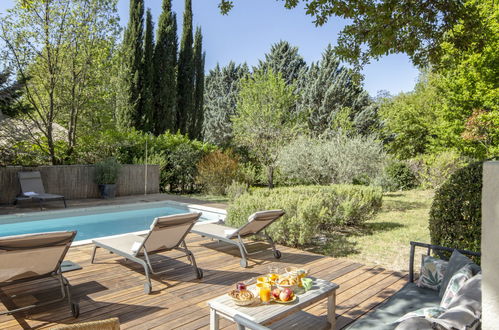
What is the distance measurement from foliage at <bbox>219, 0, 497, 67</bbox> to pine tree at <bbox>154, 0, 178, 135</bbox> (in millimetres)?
14985

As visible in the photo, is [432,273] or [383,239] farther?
[383,239]

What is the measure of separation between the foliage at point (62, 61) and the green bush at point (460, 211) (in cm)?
1268

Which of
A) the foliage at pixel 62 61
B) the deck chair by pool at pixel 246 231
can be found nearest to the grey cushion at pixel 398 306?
the deck chair by pool at pixel 246 231

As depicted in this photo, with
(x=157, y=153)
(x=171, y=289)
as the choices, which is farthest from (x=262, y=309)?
(x=157, y=153)

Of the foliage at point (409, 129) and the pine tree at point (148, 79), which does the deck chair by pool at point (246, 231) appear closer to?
the pine tree at point (148, 79)

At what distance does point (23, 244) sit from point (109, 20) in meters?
12.4

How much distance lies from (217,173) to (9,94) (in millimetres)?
7450

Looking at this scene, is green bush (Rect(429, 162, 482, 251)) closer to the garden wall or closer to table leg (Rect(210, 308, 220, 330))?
table leg (Rect(210, 308, 220, 330))

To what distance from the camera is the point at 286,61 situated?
93.6 ft

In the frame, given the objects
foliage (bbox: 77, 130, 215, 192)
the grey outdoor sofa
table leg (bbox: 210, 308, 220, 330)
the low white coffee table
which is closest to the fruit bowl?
the low white coffee table

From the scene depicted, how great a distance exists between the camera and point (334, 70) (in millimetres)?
24625

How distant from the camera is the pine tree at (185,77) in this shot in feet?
73.5

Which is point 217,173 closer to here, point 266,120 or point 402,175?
point 266,120

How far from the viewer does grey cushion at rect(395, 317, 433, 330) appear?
2.11 metres
